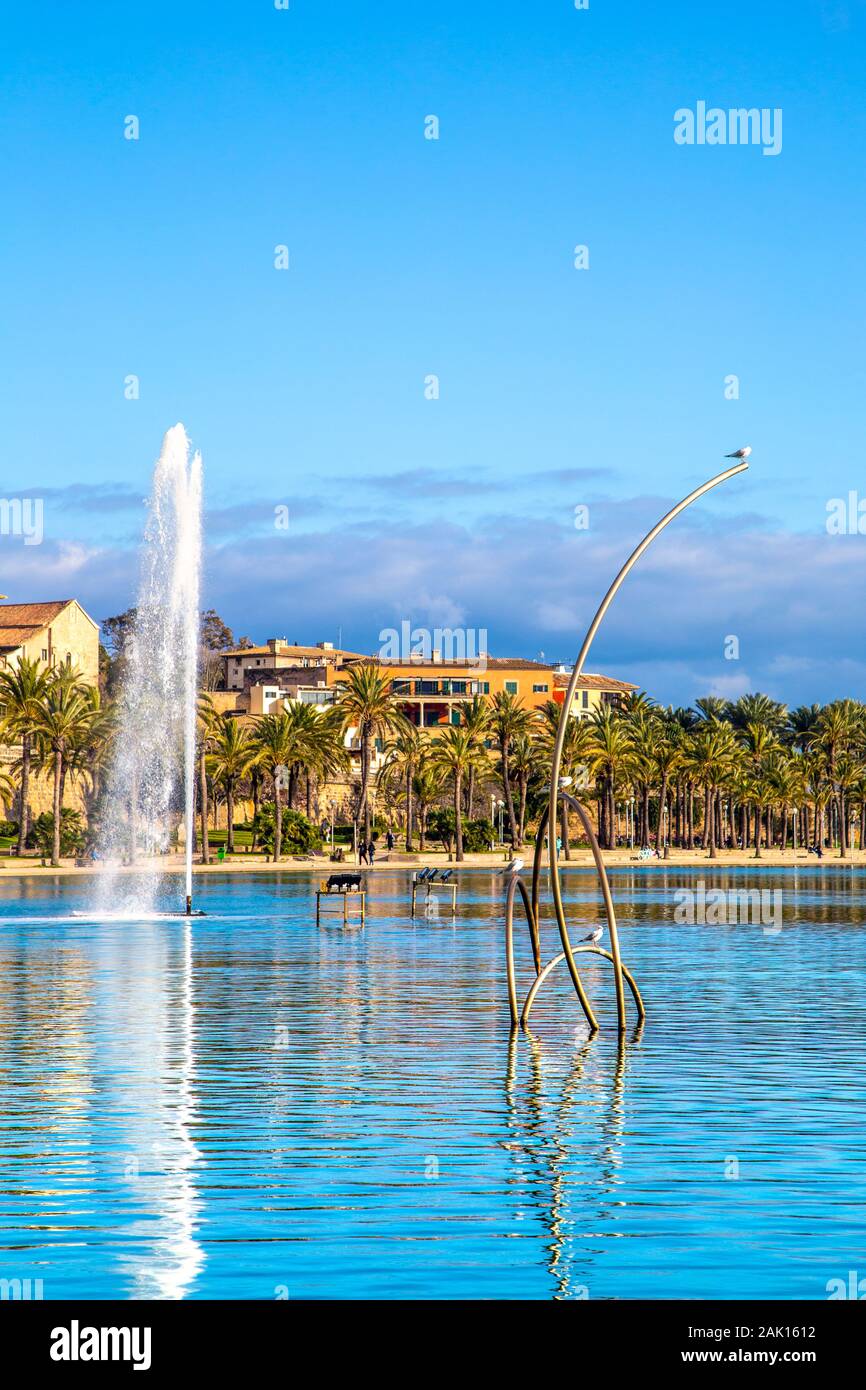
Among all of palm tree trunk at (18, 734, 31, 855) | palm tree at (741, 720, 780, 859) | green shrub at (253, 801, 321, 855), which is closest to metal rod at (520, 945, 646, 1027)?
palm tree trunk at (18, 734, 31, 855)

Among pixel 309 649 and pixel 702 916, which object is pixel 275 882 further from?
pixel 309 649

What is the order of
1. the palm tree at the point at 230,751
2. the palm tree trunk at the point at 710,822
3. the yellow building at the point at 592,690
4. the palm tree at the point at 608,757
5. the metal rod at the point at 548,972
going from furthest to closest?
the yellow building at the point at 592,690 < the palm tree trunk at the point at 710,822 < the palm tree at the point at 608,757 < the palm tree at the point at 230,751 < the metal rod at the point at 548,972

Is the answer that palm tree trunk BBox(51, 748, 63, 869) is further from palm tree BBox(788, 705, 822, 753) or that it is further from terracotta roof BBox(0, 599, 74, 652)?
palm tree BBox(788, 705, 822, 753)

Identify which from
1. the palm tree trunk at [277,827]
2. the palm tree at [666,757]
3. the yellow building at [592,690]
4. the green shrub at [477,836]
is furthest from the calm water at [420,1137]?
the yellow building at [592,690]

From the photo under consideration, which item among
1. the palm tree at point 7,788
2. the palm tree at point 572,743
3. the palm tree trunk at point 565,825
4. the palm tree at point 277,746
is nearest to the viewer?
the palm tree trunk at point 565,825

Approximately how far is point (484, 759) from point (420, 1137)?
341 ft

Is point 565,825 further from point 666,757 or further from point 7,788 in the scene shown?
point 666,757

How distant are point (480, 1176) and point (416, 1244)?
2184 mm

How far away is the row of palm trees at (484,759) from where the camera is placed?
304 ft

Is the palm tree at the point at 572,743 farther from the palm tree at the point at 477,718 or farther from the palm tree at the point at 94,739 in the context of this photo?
the palm tree at the point at 94,739

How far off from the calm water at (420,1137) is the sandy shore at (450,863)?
52.1 meters

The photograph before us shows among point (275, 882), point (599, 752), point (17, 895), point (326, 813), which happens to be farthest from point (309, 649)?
point (17, 895)

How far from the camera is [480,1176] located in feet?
46.4
